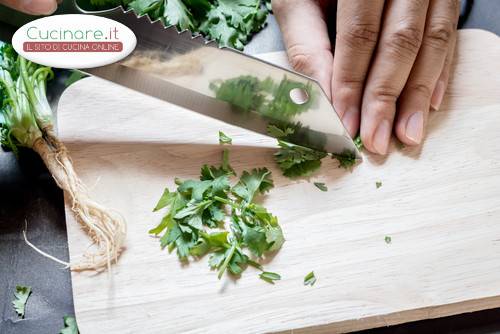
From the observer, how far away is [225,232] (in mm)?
1566

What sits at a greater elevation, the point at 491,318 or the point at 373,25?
the point at 373,25

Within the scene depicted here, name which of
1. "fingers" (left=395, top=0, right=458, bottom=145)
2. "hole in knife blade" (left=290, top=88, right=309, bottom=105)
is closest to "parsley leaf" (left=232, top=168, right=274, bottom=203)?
"hole in knife blade" (left=290, top=88, right=309, bottom=105)

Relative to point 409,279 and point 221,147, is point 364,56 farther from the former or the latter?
point 409,279

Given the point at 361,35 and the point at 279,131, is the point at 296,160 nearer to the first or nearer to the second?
the point at 279,131

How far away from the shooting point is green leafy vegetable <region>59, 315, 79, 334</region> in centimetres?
159

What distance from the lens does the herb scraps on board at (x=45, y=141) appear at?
1.59m

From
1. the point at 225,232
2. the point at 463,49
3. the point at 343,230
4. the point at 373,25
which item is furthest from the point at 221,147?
the point at 463,49

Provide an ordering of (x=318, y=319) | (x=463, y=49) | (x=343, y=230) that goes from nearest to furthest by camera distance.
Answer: (x=318, y=319), (x=343, y=230), (x=463, y=49)

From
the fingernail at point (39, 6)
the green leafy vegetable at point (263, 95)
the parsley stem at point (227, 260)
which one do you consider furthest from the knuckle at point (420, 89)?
the fingernail at point (39, 6)

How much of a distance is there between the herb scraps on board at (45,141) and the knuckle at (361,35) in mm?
844

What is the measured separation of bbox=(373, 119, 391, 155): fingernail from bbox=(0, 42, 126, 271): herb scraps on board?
76 cm

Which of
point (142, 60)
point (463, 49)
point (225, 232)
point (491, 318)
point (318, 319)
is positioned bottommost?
point (491, 318)

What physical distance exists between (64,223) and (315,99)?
83 cm

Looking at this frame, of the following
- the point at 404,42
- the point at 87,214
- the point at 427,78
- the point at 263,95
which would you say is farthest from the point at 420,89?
the point at 87,214
